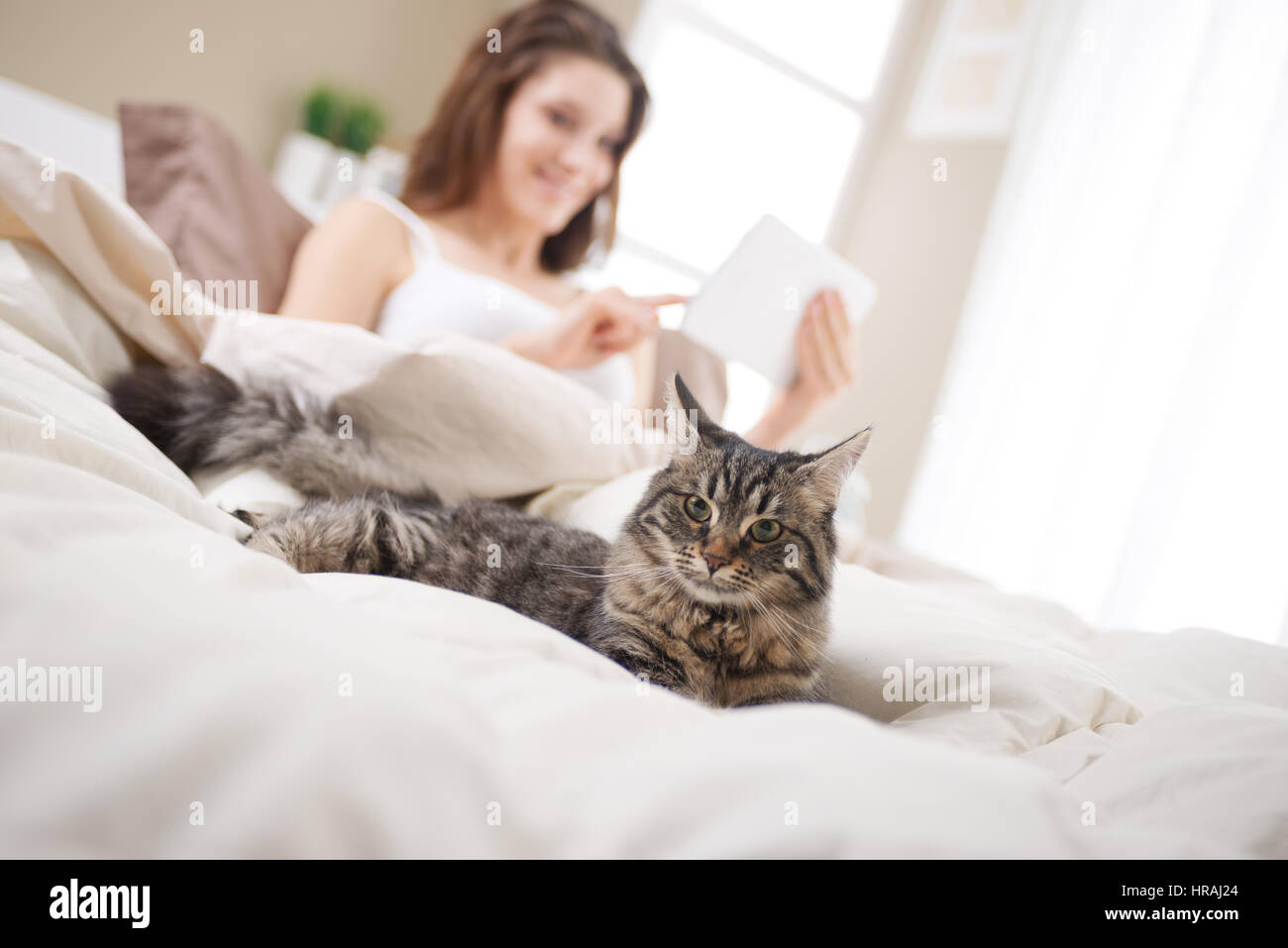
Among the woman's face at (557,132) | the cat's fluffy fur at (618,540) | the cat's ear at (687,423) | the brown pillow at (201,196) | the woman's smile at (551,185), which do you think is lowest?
the cat's fluffy fur at (618,540)

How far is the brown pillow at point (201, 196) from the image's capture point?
163 centimetres

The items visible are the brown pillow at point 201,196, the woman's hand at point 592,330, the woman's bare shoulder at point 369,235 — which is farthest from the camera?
the woman's bare shoulder at point 369,235

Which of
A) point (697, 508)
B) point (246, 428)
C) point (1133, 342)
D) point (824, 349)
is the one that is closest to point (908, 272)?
point (1133, 342)

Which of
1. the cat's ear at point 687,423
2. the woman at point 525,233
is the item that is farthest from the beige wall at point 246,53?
the cat's ear at point 687,423

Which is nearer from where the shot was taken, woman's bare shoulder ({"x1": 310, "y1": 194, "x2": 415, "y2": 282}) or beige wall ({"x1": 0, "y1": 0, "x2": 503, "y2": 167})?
woman's bare shoulder ({"x1": 310, "y1": 194, "x2": 415, "y2": 282})

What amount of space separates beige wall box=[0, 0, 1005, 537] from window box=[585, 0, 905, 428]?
21cm

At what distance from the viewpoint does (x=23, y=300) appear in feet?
3.49

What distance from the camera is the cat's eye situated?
1.09m

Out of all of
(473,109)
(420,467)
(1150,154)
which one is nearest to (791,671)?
(420,467)

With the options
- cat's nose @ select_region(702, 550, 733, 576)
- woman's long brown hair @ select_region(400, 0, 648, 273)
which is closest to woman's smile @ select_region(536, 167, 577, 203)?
woman's long brown hair @ select_region(400, 0, 648, 273)

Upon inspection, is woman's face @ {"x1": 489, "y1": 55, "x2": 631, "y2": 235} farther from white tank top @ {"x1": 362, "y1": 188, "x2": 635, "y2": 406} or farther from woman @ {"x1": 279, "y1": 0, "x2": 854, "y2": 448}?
white tank top @ {"x1": 362, "y1": 188, "x2": 635, "y2": 406}

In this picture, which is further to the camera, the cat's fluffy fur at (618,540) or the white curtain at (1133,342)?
the white curtain at (1133,342)

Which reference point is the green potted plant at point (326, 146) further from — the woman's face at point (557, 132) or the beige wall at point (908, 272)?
the beige wall at point (908, 272)

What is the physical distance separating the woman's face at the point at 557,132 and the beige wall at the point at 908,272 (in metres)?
1.97
